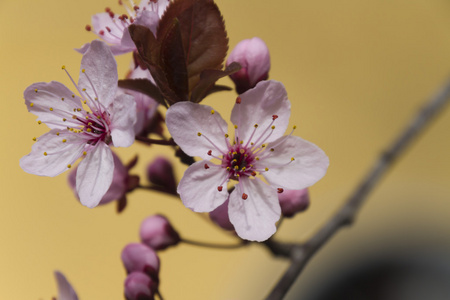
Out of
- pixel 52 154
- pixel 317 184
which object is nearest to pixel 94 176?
pixel 52 154

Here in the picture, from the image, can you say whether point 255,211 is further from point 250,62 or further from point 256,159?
point 250,62

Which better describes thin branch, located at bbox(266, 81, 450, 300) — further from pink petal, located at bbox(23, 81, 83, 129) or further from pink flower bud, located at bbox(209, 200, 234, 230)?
pink petal, located at bbox(23, 81, 83, 129)

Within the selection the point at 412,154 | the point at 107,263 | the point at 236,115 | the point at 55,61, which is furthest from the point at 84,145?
the point at 412,154

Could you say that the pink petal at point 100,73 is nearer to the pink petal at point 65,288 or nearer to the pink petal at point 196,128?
the pink petal at point 196,128

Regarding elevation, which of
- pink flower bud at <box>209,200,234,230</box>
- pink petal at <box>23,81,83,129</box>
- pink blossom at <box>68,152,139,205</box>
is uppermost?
pink petal at <box>23,81,83,129</box>

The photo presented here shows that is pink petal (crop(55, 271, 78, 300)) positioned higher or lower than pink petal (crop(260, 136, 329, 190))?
lower

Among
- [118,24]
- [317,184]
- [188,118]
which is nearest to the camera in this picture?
[188,118]

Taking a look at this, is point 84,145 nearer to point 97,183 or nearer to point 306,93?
point 97,183

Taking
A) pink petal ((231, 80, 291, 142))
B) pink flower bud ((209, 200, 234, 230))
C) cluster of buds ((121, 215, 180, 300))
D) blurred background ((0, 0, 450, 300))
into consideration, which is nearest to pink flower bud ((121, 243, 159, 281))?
cluster of buds ((121, 215, 180, 300))
